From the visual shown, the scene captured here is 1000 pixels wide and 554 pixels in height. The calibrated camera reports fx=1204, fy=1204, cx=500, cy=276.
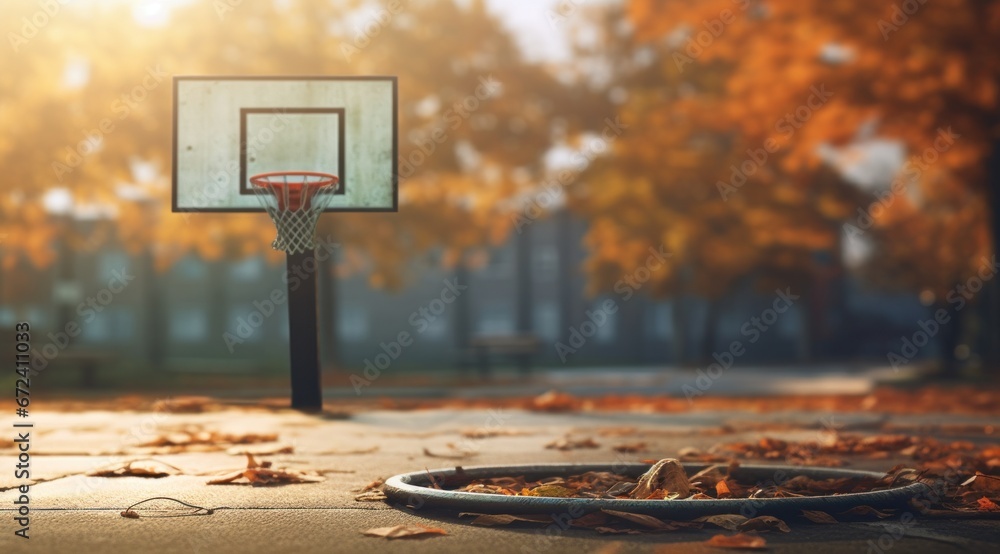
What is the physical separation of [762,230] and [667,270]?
506cm

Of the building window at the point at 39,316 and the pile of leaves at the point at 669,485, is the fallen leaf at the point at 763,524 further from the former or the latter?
the building window at the point at 39,316

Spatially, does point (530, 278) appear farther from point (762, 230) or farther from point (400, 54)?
point (400, 54)

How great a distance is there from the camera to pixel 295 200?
9562mm

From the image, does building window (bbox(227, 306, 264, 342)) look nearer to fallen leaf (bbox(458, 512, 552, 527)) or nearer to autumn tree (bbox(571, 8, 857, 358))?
autumn tree (bbox(571, 8, 857, 358))

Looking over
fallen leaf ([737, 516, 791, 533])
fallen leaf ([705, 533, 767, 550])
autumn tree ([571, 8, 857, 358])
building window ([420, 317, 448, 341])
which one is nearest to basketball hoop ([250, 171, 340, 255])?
fallen leaf ([737, 516, 791, 533])

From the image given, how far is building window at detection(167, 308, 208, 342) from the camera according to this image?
6070 cm

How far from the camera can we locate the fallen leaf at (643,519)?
5.41m

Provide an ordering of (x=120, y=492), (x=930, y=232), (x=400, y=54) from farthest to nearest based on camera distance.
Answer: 1. (x=930, y=232)
2. (x=400, y=54)
3. (x=120, y=492)

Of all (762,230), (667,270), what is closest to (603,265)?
(667,270)

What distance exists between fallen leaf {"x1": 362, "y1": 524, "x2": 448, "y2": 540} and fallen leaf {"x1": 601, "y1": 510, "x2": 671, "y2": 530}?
2.59ft

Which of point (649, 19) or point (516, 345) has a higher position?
point (649, 19)

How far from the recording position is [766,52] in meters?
21.3

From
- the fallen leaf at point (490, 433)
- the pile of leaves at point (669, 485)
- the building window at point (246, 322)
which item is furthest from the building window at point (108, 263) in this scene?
the pile of leaves at point (669, 485)

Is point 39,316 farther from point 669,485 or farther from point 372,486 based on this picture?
point 669,485
